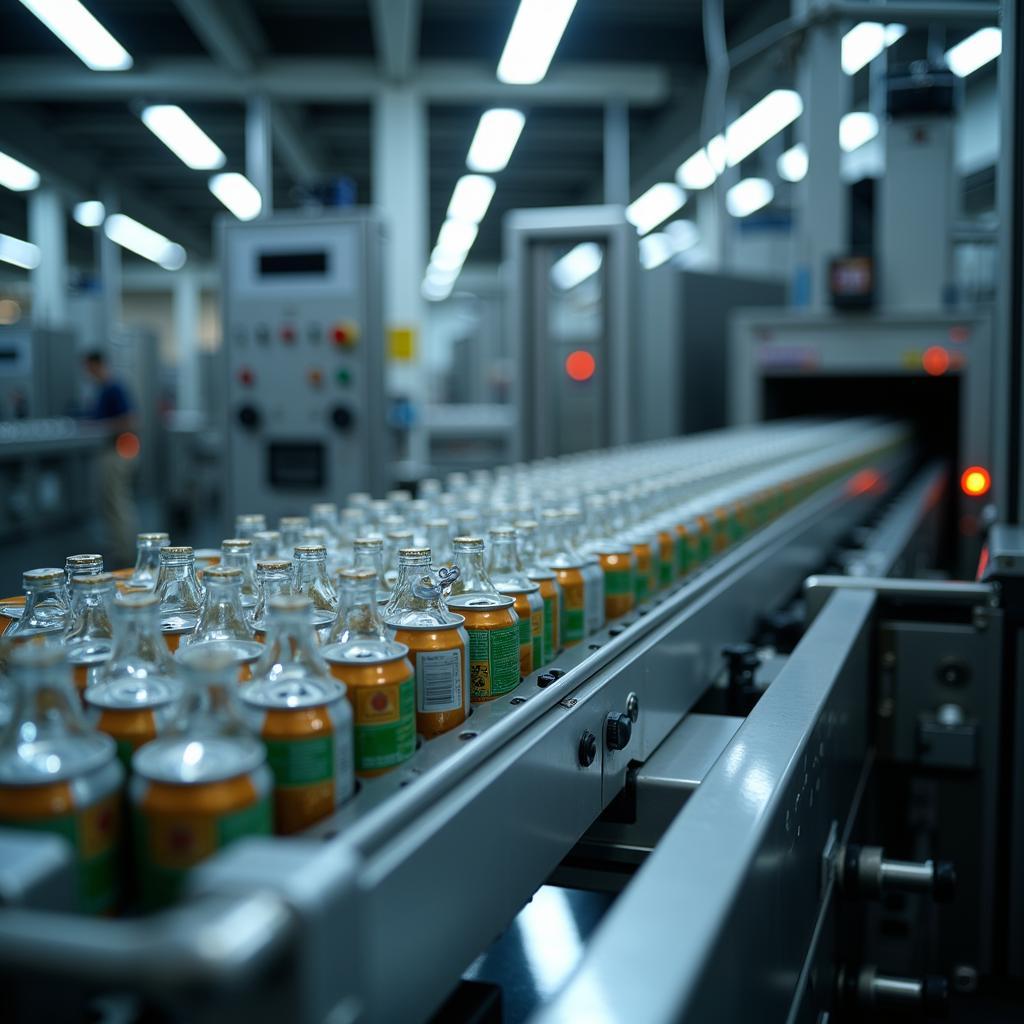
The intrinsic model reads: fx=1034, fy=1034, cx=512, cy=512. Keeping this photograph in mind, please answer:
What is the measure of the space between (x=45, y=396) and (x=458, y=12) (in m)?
4.15

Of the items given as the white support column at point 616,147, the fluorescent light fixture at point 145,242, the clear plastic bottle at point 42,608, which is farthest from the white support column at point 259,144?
the clear plastic bottle at point 42,608

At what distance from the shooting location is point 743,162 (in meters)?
11.3

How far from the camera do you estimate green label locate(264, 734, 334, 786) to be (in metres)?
0.72

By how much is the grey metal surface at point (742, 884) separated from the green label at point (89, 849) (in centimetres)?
29

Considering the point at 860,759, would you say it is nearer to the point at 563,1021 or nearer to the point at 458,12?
the point at 563,1021

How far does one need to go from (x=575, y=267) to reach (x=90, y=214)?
9690 mm

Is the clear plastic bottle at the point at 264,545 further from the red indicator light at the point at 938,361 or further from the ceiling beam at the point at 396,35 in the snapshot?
the ceiling beam at the point at 396,35

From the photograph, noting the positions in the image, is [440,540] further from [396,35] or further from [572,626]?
[396,35]

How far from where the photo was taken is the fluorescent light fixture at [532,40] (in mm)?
6531

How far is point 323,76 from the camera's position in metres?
7.56

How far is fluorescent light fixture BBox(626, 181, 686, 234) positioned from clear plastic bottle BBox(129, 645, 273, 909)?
12.1 meters

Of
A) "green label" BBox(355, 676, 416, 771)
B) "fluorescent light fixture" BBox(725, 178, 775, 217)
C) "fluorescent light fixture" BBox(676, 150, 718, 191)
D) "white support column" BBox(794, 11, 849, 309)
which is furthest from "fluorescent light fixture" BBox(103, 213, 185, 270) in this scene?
"green label" BBox(355, 676, 416, 771)

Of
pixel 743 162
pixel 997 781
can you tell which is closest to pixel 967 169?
pixel 743 162

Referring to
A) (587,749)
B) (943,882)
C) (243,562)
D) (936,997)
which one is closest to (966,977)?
(936,997)
